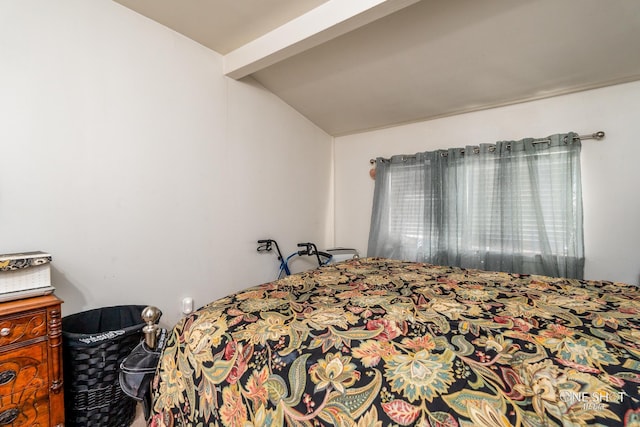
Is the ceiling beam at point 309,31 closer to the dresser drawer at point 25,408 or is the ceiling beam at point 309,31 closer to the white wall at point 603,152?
the white wall at point 603,152

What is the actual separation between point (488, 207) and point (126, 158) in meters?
3.13

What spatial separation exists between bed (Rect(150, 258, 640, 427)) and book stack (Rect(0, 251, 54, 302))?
0.76 metres

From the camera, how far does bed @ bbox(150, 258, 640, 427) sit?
0.58 m

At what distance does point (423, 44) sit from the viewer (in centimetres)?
198

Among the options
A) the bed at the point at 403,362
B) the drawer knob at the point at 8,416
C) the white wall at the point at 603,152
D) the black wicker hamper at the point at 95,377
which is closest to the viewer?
the bed at the point at 403,362

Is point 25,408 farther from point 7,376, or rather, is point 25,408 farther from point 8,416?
point 7,376

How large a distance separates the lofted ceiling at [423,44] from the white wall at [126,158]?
0.33 meters

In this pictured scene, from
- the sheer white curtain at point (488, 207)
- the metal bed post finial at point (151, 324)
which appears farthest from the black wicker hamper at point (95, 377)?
the sheer white curtain at point (488, 207)

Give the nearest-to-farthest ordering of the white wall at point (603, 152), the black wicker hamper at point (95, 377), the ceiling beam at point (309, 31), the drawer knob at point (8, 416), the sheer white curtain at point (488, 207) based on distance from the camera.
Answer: the drawer knob at point (8, 416) → the black wicker hamper at point (95, 377) → the ceiling beam at point (309, 31) → the white wall at point (603, 152) → the sheer white curtain at point (488, 207)

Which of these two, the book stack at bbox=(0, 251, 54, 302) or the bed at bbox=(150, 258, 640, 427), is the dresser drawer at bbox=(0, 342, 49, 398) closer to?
the book stack at bbox=(0, 251, 54, 302)

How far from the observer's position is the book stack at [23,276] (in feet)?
3.77

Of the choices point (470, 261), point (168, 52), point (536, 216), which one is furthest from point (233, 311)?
point (536, 216)

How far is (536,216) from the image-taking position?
2.43m

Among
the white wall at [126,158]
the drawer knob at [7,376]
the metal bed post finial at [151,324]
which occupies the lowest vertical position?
the drawer knob at [7,376]
